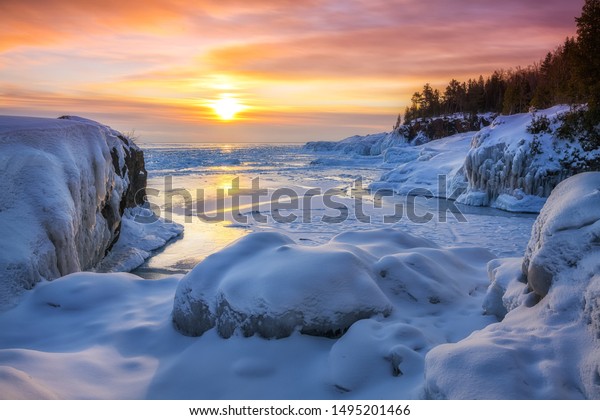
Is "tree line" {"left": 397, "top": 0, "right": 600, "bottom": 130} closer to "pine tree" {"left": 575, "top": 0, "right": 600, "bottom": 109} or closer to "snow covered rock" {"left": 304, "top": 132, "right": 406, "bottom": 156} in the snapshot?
"pine tree" {"left": 575, "top": 0, "right": 600, "bottom": 109}

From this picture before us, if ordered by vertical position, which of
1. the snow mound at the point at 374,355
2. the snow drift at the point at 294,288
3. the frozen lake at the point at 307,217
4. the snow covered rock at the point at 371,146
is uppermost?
the snow covered rock at the point at 371,146

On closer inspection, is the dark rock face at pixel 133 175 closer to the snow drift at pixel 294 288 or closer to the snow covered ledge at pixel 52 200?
the snow covered ledge at pixel 52 200

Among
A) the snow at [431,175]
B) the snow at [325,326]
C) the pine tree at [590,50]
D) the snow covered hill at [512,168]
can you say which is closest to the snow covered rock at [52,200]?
the snow at [325,326]

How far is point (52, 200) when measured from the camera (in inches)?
286

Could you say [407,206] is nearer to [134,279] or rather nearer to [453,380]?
[134,279]

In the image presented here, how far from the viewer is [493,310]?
15.9 ft

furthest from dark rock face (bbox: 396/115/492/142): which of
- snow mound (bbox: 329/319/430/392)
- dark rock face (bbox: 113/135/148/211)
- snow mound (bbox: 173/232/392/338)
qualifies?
snow mound (bbox: 329/319/430/392)

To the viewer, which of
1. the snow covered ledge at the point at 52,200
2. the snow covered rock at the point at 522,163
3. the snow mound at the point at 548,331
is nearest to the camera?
the snow mound at the point at 548,331

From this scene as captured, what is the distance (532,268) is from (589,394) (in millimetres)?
1389

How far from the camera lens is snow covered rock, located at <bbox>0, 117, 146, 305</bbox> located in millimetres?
6297

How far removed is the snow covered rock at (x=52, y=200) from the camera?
6.30 meters

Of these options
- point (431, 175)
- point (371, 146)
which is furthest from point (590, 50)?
point (371, 146)

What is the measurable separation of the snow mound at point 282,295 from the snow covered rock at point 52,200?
265 centimetres

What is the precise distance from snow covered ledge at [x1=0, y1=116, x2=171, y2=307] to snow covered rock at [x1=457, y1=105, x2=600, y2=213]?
56.5 feet
